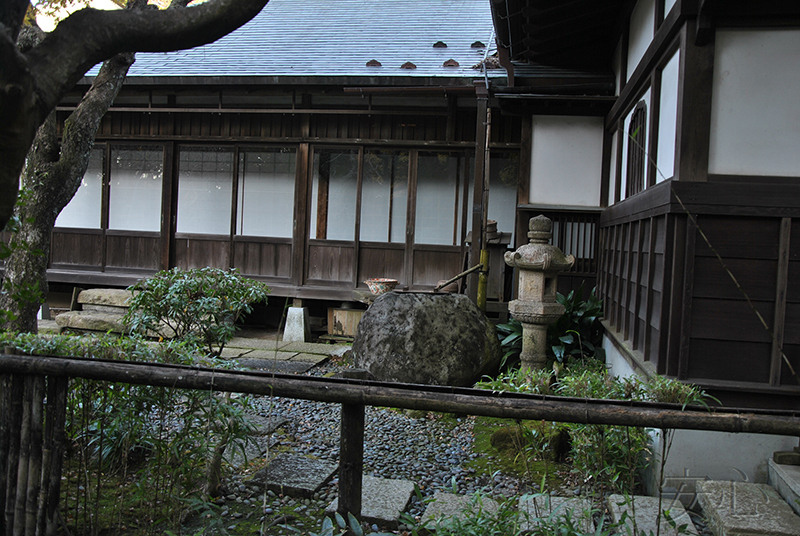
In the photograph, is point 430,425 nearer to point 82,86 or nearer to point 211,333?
point 211,333

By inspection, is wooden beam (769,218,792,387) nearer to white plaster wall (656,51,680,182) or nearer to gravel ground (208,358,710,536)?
white plaster wall (656,51,680,182)

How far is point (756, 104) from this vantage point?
3.98 m

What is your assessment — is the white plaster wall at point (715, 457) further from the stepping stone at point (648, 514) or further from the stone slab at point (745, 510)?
the stepping stone at point (648, 514)

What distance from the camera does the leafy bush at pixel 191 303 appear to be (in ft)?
17.4

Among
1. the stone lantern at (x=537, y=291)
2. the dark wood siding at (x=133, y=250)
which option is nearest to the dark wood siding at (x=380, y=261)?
the stone lantern at (x=537, y=291)

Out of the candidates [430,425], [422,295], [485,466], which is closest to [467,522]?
[485,466]

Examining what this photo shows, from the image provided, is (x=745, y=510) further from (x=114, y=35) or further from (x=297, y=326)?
(x=297, y=326)

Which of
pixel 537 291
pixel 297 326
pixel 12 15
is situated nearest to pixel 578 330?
pixel 537 291

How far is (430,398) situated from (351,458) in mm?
476

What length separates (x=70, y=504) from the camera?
356cm

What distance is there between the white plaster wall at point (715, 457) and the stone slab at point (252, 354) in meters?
5.41

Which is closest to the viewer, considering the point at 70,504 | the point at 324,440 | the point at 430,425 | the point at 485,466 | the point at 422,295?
the point at 70,504

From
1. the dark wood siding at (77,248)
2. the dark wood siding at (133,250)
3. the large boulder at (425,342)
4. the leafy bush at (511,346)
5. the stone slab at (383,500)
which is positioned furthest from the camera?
the dark wood siding at (77,248)

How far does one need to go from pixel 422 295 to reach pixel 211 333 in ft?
8.01
